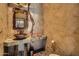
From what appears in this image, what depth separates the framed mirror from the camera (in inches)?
67.6

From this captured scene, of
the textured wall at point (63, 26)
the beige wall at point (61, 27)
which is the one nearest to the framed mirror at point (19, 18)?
the beige wall at point (61, 27)

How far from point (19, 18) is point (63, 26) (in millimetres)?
455

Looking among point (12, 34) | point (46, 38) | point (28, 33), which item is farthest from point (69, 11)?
point (12, 34)

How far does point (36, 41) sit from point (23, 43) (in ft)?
0.44

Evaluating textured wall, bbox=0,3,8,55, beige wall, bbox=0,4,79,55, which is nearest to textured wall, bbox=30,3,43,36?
beige wall, bbox=0,4,79,55

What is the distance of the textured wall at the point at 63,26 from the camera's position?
1.73 m

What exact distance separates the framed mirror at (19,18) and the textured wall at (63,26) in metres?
0.20

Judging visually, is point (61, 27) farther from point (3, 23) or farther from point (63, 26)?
point (3, 23)

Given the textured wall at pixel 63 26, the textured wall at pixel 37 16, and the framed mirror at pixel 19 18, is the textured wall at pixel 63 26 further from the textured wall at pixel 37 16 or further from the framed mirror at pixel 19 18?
the framed mirror at pixel 19 18

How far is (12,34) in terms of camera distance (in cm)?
172

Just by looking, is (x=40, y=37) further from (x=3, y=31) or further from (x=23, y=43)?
(x=3, y=31)

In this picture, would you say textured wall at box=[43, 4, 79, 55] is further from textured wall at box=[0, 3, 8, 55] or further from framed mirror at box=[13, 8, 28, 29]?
textured wall at box=[0, 3, 8, 55]

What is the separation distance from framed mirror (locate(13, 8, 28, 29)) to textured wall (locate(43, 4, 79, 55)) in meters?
0.20

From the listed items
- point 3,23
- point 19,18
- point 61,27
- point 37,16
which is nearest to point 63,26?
point 61,27
